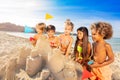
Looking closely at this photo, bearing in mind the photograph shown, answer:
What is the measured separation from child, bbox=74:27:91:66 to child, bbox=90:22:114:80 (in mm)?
75

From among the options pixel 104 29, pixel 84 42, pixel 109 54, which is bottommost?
pixel 109 54

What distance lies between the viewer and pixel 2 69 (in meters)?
4.48

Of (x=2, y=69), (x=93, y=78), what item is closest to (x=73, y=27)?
(x=93, y=78)

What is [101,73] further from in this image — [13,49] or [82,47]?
[13,49]

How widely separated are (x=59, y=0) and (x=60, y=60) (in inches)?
26.7

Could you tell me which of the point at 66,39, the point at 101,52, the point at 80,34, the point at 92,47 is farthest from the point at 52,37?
the point at 101,52

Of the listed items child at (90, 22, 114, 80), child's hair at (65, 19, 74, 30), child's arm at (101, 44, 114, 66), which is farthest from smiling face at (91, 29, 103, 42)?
child's hair at (65, 19, 74, 30)

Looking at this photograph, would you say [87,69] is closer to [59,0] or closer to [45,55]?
[45,55]

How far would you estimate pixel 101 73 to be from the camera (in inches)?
165

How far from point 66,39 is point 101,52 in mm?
432

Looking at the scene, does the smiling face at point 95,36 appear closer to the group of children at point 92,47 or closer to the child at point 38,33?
the group of children at point 92,47

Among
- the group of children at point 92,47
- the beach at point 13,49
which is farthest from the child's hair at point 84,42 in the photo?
the beach at point 13,49

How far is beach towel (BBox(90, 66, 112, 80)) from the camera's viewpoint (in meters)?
4.18

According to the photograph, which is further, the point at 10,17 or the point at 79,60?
the point at 10,17
